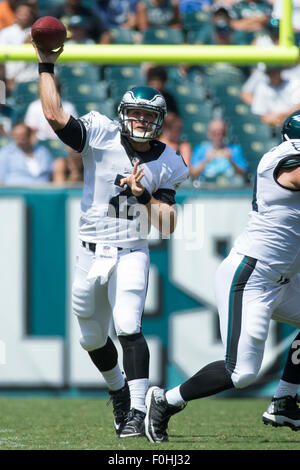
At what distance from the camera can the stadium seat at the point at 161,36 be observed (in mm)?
9305

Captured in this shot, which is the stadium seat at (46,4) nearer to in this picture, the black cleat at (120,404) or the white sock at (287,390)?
the black cleat at (120,404)

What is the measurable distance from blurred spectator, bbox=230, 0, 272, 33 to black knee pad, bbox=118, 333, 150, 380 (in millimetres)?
5810

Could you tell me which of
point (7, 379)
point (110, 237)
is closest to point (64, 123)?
point (110, 237)

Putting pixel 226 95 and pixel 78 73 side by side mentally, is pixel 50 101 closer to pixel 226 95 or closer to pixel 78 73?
pixel 78 73

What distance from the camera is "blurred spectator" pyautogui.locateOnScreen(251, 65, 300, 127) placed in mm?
8672

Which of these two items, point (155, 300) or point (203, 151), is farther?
point (203, 151)

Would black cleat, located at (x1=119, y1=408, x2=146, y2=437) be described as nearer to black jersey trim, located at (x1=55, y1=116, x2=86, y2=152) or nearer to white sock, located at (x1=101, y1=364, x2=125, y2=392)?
white sock, located at (x1=101, y1=364, x2=125, y2=392)

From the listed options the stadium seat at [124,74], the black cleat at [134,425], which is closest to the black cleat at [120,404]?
the black cleat at [134,425]

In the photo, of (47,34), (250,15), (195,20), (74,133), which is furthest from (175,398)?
(250,15)

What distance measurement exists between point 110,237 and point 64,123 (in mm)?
644

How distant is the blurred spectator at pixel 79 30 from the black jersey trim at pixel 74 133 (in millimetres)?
4097

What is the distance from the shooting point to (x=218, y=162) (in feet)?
25.1

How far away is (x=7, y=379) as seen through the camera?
21.7 feet

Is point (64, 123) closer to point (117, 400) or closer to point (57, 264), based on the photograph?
point (117, 400)
